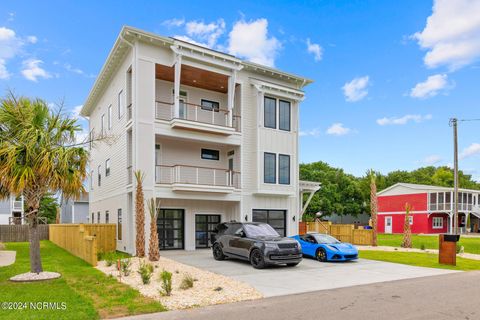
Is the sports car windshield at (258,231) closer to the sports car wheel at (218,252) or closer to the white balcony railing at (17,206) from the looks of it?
the sports car wheel at (218,252)

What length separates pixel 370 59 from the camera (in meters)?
23.6

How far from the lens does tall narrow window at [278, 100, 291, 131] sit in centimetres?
2306

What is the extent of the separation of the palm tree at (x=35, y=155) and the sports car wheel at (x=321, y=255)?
9987mm

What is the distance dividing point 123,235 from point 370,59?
1761 centimetres

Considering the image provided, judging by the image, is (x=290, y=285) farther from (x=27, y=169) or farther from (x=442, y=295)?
(x=27, y=169)

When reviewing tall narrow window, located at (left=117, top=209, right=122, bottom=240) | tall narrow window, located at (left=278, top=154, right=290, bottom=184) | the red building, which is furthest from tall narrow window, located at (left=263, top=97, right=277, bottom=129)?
the red building

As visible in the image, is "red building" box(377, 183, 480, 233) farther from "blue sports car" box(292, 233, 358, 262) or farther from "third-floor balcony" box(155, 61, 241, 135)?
"blue sports car" box(292, 233, 358, 262)

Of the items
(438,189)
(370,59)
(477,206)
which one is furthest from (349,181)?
(370,59)

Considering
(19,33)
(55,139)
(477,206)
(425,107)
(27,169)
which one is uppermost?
(19,33)

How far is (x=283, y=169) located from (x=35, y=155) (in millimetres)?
14634

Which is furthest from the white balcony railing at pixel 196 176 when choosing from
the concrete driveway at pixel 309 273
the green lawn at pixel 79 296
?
the green lawn at pixel 79 296

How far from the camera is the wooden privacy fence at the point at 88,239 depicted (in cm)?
1440

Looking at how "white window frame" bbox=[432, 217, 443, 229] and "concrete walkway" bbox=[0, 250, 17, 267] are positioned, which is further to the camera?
"white window frame" bbox=[432, 217, 443, 229]

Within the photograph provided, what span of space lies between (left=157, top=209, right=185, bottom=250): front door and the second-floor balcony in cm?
188
